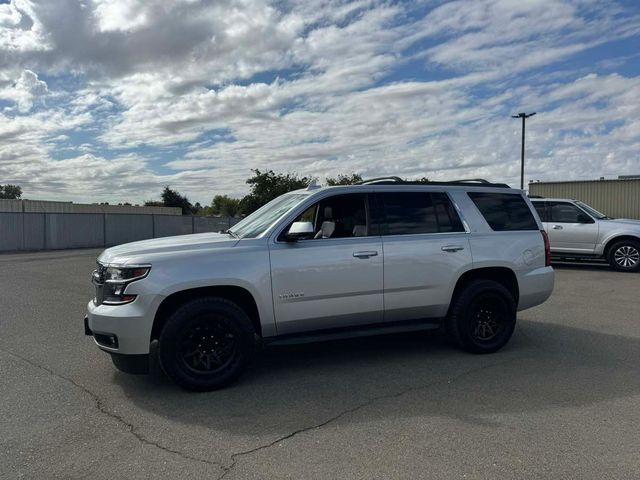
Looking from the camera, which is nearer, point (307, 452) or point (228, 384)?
point (307, 452)

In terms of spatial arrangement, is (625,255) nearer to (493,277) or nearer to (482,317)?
(493,277)

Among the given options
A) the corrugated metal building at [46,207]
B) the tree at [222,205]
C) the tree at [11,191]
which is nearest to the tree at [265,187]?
the corrugated metal building at [46,207]

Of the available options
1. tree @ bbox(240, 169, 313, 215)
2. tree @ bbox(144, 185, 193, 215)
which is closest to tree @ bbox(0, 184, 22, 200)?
tree @ bbox(144, 185, 193, 215)

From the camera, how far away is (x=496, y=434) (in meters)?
3.82

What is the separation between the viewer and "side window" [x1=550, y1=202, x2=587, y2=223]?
14102 millimetres

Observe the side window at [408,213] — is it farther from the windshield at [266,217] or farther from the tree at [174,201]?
the tree at [174,201]

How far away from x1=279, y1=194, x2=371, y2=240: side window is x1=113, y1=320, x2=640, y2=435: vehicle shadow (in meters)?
1.37

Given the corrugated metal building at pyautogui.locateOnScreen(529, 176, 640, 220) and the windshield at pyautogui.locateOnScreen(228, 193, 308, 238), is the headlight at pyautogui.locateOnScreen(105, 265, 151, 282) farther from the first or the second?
the corrugated metal building at pyautogui.locateOnScreen(529, 176, 640, 220)

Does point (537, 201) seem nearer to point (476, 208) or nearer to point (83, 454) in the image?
point (476, 208)

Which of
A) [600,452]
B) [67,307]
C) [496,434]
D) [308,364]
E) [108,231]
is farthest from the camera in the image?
[108,231]

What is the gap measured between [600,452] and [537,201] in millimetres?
11991

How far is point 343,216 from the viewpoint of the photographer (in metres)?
5.91

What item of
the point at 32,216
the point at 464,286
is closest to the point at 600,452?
the point at 464,286

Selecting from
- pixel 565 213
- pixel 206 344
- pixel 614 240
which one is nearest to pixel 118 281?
pixel 206 344
